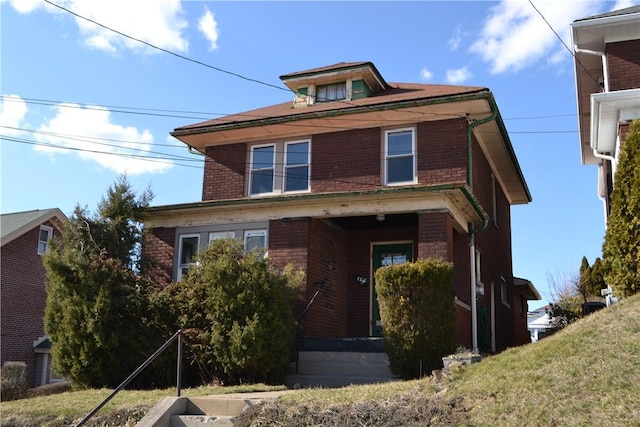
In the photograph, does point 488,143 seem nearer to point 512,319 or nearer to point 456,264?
point 456,264

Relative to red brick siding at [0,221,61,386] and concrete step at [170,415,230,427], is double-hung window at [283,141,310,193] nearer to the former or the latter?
concrete step at [170,415,230,427]

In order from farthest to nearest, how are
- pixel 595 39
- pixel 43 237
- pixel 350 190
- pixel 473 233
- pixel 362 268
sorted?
pixel 43 237 → pixel 362 268 → pixel 350 190 → pixel 473 233 → pixel 595 39

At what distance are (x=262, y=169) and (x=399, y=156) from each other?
3644 mm

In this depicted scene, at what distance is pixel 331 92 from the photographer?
18109 mm

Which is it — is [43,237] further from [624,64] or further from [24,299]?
[624,64]

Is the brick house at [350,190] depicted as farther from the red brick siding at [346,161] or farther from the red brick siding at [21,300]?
the red brick siding at [21,300]

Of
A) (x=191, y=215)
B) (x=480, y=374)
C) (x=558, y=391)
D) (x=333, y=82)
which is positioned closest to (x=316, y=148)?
(x=333, y=82)

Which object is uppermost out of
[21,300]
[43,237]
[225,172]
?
[225,172]

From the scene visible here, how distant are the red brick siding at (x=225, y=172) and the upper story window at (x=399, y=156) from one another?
3859 millimetres

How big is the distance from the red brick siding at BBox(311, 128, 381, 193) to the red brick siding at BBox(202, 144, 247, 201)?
79.7 inches

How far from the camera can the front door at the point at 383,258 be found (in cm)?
1633

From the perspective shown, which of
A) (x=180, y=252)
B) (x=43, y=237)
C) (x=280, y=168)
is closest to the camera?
(x=180, y=252)

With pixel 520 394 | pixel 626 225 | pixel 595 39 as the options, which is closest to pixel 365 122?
pixel 595 39

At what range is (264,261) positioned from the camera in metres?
12.0
